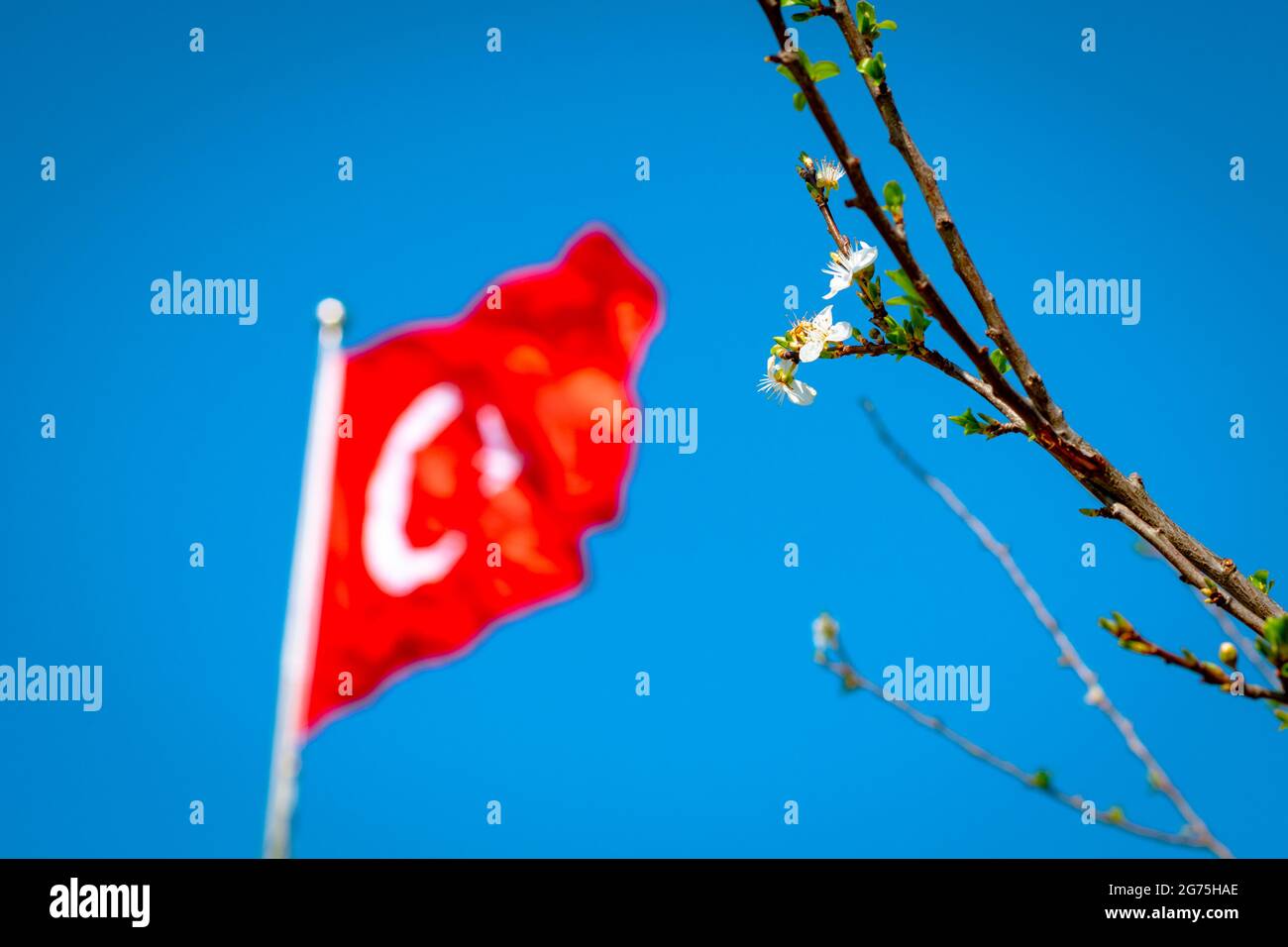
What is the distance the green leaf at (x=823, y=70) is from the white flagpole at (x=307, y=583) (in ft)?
11.2

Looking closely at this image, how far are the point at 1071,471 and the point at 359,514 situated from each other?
454cm

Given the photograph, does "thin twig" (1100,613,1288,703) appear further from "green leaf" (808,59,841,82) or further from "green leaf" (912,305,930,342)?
"green leaf" (808,59,841,82)

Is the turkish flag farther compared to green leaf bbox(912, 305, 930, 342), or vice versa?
the turkish flag

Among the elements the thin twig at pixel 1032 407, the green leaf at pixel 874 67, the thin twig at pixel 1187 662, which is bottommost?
the thin twig at pixel 1187 662

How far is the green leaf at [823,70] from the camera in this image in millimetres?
1526

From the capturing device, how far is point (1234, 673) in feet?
5.16

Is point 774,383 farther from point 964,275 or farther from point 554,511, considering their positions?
point 554,511

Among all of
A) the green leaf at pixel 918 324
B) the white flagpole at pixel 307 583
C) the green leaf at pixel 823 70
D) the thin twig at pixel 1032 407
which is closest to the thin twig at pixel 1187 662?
the thin twig at pixel 1032 407

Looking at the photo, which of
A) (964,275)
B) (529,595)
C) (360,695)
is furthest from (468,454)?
(964,275)

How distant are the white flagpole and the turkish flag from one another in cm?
10

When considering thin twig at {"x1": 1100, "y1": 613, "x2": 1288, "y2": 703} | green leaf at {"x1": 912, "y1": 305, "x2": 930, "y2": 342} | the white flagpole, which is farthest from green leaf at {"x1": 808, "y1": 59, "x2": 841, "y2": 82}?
the white flagpole

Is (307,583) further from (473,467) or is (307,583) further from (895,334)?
(895,334)

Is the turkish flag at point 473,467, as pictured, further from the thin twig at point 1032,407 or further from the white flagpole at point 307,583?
the thin twig at point 1032,407

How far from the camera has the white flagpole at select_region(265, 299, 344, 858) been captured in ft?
12.6
